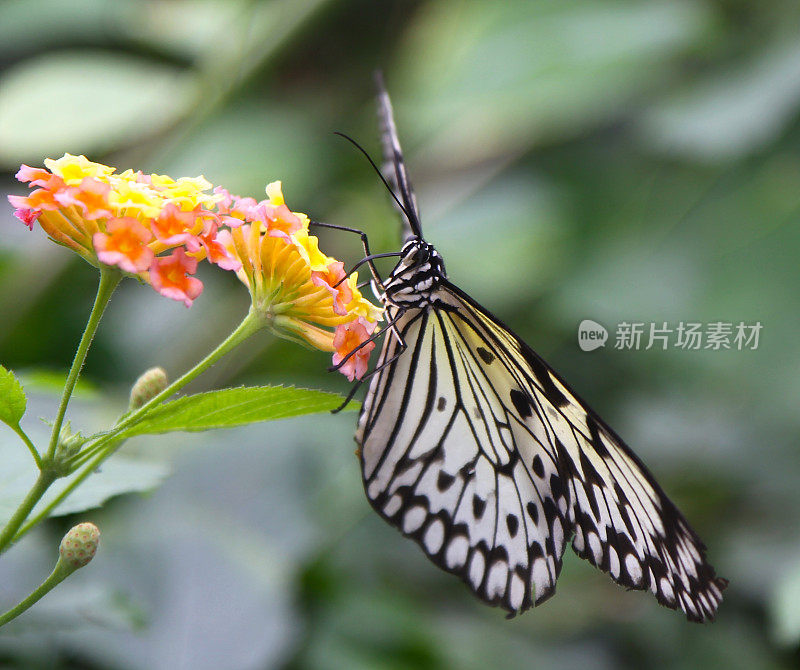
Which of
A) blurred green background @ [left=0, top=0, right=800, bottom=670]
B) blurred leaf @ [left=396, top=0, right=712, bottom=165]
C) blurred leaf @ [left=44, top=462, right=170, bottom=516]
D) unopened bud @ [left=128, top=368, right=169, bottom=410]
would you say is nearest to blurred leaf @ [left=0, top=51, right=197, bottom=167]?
blurred green background @ [left=0, top=0, right=800, bottom=670]

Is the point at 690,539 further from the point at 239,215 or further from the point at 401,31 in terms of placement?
the point at 401,31

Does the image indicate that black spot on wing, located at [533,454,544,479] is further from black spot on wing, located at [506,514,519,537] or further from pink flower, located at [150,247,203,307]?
pink flower, located at [150,247,203,307]

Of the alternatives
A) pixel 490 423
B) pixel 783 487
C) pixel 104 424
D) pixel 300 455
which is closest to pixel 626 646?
pixel 783 487

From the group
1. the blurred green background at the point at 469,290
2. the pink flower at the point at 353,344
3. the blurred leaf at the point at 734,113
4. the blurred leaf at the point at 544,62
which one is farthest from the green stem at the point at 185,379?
the blurred leaf at the point at 734,113

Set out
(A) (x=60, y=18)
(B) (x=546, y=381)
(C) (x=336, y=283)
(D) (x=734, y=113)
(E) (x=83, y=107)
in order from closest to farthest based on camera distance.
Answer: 1. (C) (x=336, y=283)
2. (B) (x=546, y=381)
3. (D) (x=734, y=113)
4. (E) (x=83, y=107)
5. (A) (x=60, y=18)

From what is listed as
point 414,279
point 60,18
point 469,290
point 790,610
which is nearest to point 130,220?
point 414,279

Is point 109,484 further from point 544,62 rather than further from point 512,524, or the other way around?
point 544,62
